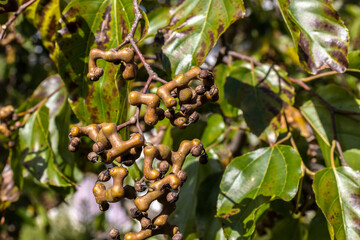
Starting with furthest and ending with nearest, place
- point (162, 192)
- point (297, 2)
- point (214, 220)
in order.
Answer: point (214, 220) → point (297, 2) → point (162, 192)

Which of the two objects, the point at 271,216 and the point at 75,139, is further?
the point at 271,216

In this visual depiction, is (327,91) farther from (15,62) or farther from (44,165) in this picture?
(15,62)

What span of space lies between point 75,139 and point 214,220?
19.4 inches

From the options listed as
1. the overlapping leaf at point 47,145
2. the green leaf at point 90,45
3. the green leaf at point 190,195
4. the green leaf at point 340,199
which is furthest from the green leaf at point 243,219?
the overlapping leaf at point 47,145

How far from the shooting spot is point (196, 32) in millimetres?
805

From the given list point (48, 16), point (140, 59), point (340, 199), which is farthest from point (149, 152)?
point (48, 16)

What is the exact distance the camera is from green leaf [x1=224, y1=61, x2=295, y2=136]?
96cm

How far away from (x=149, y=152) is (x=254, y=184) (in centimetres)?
39

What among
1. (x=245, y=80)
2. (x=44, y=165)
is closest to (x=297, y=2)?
(x=245, y=80)

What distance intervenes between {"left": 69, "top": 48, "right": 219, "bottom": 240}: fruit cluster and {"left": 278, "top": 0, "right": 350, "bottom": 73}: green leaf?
0.29 metres

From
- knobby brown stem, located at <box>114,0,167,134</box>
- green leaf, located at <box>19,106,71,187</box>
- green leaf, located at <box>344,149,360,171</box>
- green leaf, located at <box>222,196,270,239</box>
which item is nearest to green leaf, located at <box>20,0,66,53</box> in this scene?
green leaf, located at <box>19,106,71,187</box>

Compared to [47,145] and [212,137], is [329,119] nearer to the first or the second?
[212,137]

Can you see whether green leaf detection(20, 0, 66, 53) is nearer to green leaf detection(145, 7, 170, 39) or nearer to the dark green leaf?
green leaf detection(145, 7, 170, 39)

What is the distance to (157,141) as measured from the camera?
3.58ft
